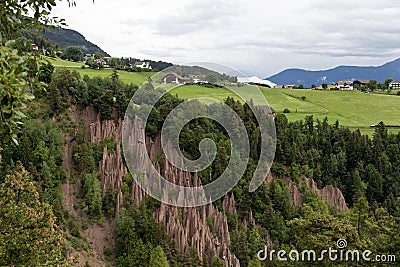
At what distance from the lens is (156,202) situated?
30.4 meters

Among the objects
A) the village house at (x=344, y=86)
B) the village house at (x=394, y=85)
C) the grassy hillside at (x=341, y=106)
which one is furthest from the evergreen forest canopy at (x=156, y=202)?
the village house at (x=394, y=85)

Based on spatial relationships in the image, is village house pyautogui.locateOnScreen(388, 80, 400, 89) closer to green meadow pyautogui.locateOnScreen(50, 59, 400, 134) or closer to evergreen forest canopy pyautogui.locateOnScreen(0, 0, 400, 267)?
green meadow pyautogui.locateOnScreen(50, 59, 400, 134)

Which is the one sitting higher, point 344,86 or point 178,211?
point 344,86

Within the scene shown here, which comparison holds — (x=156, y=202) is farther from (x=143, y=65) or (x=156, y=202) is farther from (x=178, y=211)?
(x=143, y=65)

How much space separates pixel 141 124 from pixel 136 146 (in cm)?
190

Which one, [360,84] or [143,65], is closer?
[143,65]

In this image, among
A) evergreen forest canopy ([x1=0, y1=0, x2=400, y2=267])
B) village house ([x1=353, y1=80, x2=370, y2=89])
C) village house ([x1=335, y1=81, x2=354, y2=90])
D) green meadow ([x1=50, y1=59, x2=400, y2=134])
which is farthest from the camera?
village house ([x1=353, y1=80, x2=370, y2=89])

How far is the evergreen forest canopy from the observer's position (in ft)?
68.0

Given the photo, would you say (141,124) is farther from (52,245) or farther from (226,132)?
(52,245)

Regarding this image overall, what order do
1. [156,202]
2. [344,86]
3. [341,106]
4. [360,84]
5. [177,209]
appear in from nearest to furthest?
[177,209]
[156,202]
[341,106]
[344,86]
[360,84]

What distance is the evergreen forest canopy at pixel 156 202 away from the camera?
816 inches

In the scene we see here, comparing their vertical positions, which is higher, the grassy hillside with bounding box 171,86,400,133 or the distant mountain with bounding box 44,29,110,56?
the distant mountain with bounding box 44,29,110,56

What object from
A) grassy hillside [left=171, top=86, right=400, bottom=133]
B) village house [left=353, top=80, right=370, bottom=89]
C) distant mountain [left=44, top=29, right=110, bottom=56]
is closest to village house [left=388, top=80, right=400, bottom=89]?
village house [left=353, top=80, right=370, bottom=89]

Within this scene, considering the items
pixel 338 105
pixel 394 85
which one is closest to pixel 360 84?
pixel 394 85
